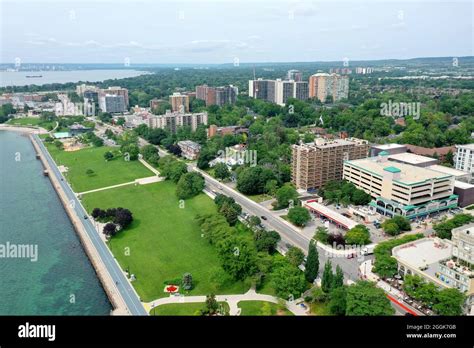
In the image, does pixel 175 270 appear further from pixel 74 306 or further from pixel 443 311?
pixel 443 311

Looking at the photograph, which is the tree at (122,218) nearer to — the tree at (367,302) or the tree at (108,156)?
the tree at (367,302)

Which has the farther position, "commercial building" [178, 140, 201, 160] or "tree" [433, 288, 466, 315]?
"commercial building" [178, 140, 201, 160]

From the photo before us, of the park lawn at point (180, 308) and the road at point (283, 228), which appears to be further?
the road at point (283, 228)

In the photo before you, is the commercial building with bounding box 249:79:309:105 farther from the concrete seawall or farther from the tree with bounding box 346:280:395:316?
the tree with bounding box 346:280:395:316

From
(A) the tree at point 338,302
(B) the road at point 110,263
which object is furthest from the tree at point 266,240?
(B) the road at point 110,263

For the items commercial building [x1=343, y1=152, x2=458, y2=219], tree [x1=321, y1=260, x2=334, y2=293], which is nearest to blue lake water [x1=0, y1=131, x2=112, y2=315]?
tree [x1=321, y1=260, x2=334, y2=293]
